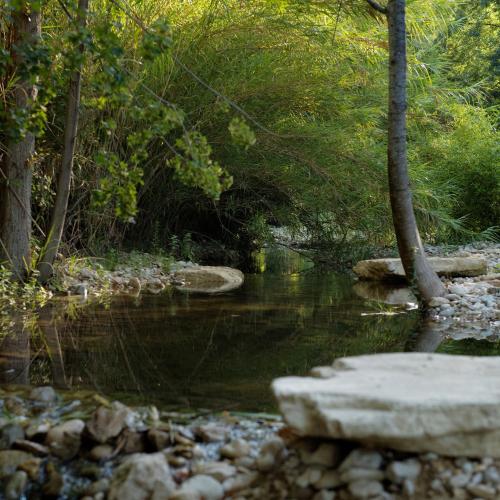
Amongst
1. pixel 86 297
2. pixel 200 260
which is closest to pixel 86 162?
pixel 86 297

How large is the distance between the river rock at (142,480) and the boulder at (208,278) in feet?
14.7

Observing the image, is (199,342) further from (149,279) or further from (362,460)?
(149,279)

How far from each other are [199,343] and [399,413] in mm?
2146

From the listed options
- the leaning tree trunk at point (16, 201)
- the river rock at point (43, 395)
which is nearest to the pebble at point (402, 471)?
the river rock at point (43, 395)

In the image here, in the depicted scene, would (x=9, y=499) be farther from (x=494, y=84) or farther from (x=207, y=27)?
(x=494, y=84)

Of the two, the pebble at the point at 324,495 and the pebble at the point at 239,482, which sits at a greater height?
the pebble at the point at 324,495

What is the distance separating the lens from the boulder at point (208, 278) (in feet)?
22.1

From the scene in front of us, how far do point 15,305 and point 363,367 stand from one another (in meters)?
3.17

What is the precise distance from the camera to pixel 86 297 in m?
5.51

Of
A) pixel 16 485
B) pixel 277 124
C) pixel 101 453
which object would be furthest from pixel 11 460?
pixel 277 124

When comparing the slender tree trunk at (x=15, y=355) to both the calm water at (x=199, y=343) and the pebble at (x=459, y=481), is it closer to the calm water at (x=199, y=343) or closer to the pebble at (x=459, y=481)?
the calm water at (x=199, y=343)

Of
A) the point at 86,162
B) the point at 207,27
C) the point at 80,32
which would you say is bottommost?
the point at 86,162

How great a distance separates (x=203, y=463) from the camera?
216 centimetres

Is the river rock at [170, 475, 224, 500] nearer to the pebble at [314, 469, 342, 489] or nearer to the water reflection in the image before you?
the pebble at [314, 469, 342, 489]
